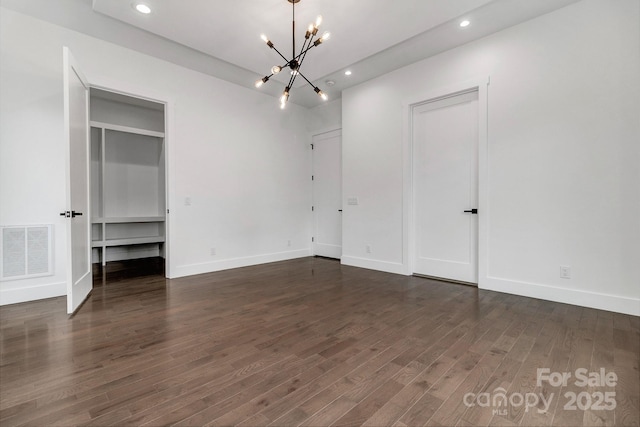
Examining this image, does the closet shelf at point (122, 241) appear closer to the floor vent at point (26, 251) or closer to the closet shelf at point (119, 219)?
the closet shelf at point (119, 219)

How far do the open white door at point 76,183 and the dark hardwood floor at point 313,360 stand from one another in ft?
0.97

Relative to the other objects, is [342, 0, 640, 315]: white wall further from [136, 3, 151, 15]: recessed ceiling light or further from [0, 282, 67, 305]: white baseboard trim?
[0, 282, 67, 305]: white baseboard trim

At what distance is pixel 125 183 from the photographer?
5969 millimetres

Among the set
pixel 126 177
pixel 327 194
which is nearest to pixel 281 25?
pixel 327 194

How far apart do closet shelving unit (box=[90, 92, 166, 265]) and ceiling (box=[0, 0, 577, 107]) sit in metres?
2.24

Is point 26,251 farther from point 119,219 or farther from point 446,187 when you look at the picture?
point 446,187

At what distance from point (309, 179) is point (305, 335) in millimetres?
4270

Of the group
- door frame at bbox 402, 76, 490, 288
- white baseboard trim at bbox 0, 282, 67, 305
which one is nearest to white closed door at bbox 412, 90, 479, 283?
door frame at bbox 402, 76, 490, 288

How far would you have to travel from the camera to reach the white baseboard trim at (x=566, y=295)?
2.80m

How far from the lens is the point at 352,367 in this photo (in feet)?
6.20

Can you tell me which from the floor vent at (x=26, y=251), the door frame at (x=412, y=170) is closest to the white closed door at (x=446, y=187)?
the door frame at (x=412, y=170)

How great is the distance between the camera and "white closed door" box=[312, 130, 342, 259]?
5.79 metres

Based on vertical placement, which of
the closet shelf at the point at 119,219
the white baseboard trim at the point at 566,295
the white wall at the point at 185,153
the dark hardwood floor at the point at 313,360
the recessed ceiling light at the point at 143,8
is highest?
the recessed ceiling light at the point at 143,8

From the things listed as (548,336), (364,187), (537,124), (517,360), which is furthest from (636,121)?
(364,187)
